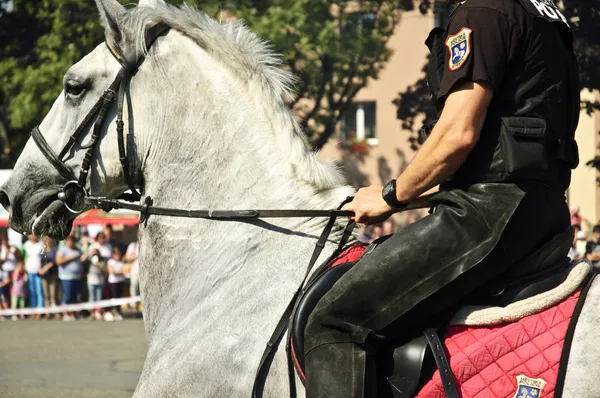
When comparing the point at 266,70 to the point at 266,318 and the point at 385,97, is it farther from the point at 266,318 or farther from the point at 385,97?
the point at 385,97

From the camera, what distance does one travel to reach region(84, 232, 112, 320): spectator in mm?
20016

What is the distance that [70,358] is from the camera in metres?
14.3

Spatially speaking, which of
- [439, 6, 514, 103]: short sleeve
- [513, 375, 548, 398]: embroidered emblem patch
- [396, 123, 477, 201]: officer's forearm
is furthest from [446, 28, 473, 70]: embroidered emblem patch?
[513, 375, 548, 398]: embroidered emblem patch

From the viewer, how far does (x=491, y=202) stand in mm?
3512

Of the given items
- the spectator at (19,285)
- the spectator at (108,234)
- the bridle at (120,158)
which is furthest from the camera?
the spectator at (19,285)

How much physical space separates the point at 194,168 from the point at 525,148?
1622 mm

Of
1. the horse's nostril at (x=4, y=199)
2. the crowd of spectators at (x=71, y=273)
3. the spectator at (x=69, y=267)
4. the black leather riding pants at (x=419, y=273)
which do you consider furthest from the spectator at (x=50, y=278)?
the black leather riding pants at (x=419, y=273)

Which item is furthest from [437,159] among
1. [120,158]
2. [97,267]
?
[97,267]

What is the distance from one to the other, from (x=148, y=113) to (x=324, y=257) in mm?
1125

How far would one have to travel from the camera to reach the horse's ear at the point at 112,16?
4344 millimetres

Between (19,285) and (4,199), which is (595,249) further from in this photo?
(19,285)

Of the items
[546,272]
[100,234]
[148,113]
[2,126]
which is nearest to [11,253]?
[100,234]

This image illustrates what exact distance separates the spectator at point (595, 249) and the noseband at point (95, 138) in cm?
1084

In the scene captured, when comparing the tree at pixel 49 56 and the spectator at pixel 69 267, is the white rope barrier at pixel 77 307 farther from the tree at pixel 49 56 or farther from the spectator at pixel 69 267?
the tree at pixel 49 56
